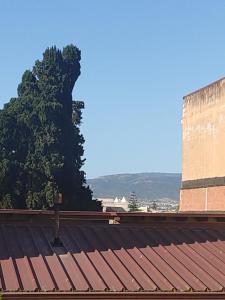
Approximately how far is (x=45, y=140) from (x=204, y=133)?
1377 cm

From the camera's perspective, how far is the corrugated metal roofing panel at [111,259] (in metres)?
10.6

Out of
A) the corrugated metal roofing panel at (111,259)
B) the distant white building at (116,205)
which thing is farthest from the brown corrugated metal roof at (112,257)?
the distant white building at (116,205)

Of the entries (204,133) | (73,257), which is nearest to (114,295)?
(73,257)

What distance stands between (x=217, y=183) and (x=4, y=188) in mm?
13771

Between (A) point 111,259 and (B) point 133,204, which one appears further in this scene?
(B) point 133,204

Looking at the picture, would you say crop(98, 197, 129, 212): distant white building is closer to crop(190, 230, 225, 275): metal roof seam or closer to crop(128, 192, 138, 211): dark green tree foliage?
crop(128, 192, 138, 211): dark green tree foliage

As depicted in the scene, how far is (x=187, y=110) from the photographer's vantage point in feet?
108

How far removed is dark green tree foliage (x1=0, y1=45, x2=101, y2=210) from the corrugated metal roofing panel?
23991 mm

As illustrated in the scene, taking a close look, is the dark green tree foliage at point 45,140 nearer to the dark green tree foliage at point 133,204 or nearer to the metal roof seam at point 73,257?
the metal roof seam at point 73,257

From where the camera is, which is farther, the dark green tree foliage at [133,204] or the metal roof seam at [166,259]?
the dark green tree foliage at [133,204]

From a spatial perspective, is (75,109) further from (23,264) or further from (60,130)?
(23,264)

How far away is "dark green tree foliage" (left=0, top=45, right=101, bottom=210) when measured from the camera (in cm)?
3747

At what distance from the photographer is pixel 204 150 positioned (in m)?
31.0

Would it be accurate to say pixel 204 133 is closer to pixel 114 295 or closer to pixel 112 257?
pixel 112 257
